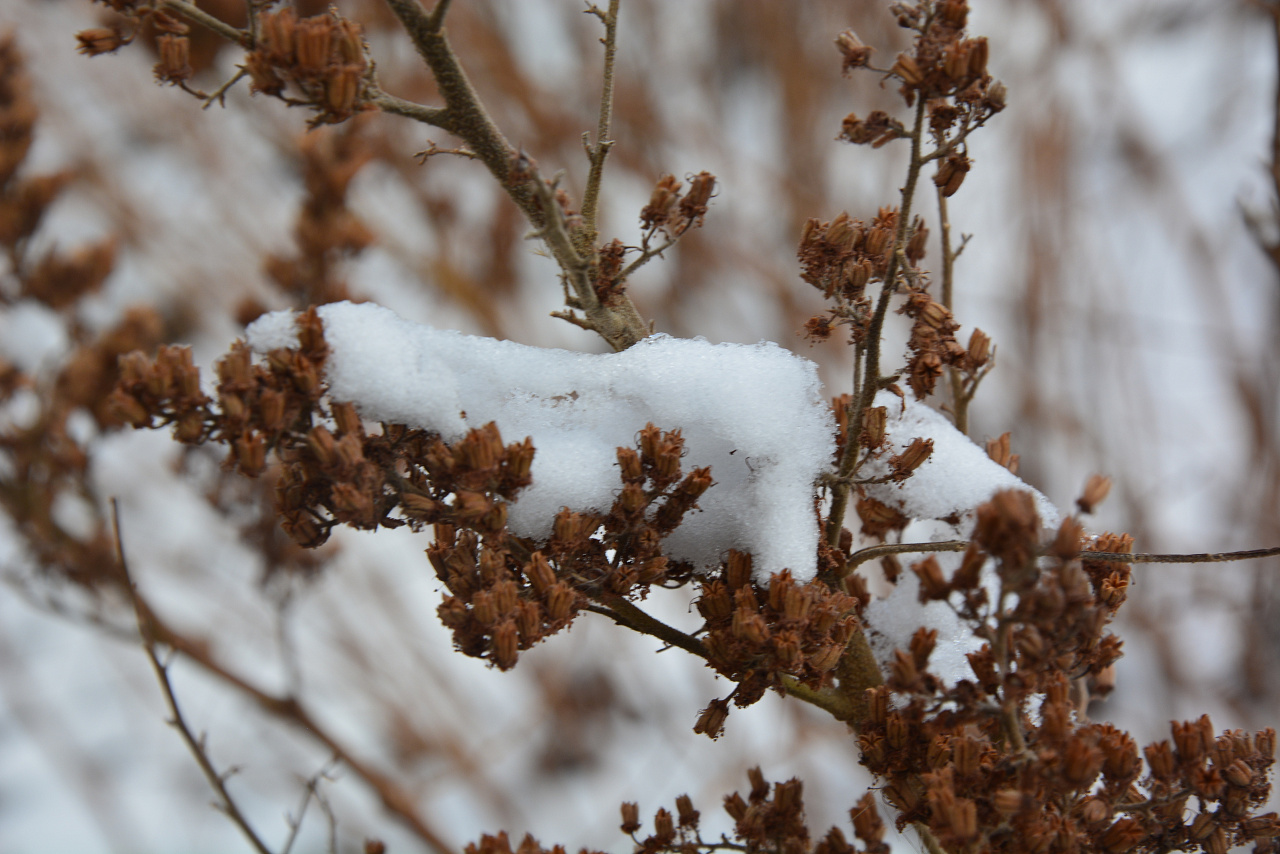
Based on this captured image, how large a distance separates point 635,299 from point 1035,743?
2330 mm

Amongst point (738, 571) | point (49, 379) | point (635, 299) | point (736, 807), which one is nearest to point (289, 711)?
point (49, 379)

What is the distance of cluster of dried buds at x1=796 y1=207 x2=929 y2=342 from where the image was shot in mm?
832

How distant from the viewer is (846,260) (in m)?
0.85

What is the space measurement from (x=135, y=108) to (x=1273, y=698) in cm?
458

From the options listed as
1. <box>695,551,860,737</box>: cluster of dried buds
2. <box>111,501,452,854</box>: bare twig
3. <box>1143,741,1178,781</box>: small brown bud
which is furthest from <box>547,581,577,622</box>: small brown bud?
<box>111,501,452,854</box>: bare twig

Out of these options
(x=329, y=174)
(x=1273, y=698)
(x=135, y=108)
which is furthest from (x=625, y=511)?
(x=1273, y=698)

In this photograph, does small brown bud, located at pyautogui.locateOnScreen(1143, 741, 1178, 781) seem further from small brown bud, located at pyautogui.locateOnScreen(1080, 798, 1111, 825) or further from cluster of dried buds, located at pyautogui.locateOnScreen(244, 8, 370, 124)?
cluster of dried buds, located at pyautogui.locateOnScreen(244, 8, 370, 124)

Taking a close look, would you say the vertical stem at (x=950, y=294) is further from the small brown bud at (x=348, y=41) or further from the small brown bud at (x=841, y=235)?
the small brown bud at (x=348, y=41)

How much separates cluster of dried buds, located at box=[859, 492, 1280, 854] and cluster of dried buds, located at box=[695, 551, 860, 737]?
0.22ft

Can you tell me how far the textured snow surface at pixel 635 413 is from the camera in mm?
862

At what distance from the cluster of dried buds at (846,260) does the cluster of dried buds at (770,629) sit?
0.81 feet

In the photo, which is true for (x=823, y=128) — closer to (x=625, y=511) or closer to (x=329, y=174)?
(x=329, y=174)

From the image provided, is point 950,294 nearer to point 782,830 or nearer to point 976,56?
point 976,56

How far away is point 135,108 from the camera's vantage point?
9.88 feet
